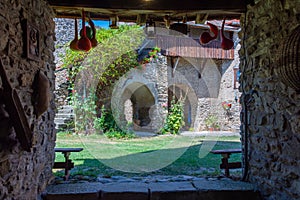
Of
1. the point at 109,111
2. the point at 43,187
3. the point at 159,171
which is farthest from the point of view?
the point at 109,111

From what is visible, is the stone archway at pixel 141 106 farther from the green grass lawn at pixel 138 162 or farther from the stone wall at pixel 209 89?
the green grass lawn at pixel 138 162

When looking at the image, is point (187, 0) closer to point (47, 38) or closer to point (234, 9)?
point (234, 9)

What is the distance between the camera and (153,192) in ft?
8.96

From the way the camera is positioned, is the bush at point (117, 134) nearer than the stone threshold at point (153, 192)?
No

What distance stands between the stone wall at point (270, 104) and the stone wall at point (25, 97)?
6.40 ft

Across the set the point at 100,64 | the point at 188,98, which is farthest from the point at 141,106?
the point at 100,64

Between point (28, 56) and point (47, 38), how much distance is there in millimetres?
685

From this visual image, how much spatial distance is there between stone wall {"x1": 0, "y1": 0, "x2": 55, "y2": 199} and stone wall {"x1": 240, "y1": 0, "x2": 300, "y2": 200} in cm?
195

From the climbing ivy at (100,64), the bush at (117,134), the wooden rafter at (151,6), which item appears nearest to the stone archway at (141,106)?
the climbing ivy at (100,64)

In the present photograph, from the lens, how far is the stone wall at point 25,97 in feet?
5.82

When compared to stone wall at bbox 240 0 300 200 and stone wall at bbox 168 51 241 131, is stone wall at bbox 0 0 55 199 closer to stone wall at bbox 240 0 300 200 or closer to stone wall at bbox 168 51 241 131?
stone wall at bbox 240 0 300 200

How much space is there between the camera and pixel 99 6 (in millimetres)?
2924

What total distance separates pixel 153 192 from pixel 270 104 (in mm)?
1398

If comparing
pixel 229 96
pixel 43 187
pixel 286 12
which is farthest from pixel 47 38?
pixel 229 96
